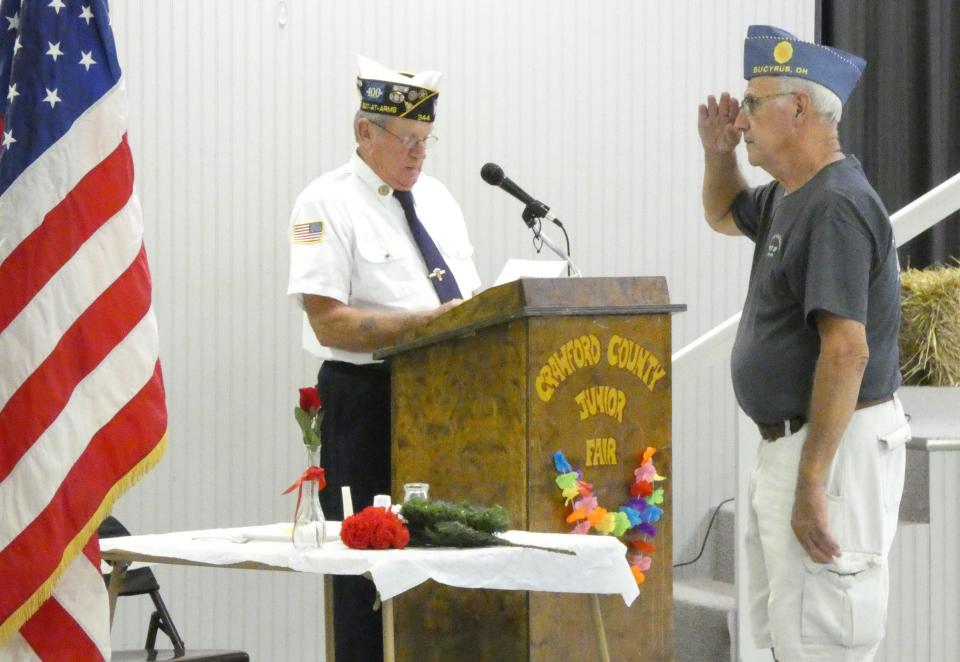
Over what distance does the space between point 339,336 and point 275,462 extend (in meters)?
1.63

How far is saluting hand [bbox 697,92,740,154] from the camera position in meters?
3.27

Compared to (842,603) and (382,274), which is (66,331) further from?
(842,603)

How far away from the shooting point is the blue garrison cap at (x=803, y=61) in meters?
2.96

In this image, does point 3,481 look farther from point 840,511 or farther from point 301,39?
point 301,39

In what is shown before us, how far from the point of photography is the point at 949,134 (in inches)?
239

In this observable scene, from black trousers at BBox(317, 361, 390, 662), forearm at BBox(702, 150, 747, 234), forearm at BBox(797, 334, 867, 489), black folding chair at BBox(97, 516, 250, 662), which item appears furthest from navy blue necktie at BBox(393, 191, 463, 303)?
black folding chair at BBox(97, 516, 250, 662)

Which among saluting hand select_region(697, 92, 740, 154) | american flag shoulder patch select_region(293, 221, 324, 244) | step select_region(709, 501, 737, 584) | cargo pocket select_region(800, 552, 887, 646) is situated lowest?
step select_region(709, 501, 737, 584)

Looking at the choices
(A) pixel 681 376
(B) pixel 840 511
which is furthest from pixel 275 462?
(B) pixel 840 511

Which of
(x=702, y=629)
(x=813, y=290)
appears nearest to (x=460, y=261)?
(x=813, y=290)

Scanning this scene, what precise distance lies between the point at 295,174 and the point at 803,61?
252 cm

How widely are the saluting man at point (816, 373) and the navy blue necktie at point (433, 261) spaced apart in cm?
92

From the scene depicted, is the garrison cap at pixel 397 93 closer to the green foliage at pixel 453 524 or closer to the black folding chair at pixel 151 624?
the green foliage at pixel 453 524

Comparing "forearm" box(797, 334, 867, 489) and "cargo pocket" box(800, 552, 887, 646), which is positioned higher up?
"forearm" box(797, 334, 867, 489)

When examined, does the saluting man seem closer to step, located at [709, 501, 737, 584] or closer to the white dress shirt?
the white dress shirt
